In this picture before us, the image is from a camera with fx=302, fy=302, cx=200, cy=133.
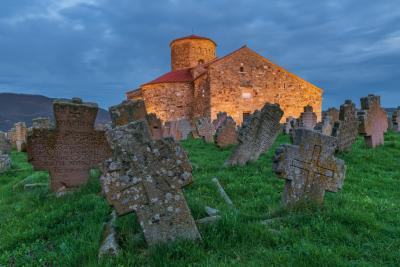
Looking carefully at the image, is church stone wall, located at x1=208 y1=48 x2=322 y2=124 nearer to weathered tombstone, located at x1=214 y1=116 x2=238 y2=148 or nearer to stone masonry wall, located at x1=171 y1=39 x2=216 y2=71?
stone masonry wall, located at x1=171 y1=39 x2=216 y2=71

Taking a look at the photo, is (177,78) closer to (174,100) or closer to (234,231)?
(174,100)

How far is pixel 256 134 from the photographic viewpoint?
717 centimetres

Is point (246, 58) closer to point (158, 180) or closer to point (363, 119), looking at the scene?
point (363, 119)

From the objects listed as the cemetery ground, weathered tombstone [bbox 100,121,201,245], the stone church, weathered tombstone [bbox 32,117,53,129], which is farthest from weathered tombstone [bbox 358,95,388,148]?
the stone church

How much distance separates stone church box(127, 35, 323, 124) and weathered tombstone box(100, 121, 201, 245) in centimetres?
2292

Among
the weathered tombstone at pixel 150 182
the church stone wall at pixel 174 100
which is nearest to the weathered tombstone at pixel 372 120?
the weathered tombstone at pixel 150 182

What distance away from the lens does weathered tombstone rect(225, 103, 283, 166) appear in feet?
22.6

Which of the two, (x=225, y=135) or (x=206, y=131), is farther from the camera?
(x=206, y=131)

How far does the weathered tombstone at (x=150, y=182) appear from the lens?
2.81m

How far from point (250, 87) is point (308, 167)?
2392 cm

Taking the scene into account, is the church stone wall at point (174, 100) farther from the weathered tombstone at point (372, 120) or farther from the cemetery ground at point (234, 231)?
the cemetery ground at point (234, 231)

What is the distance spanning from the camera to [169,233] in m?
2.85

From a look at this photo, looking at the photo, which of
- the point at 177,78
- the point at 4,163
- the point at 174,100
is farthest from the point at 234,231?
the point at 177,78

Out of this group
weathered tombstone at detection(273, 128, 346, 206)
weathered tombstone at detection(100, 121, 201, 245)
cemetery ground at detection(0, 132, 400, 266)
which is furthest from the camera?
weathered tombstone at detection(273, 128, 346, 206)
